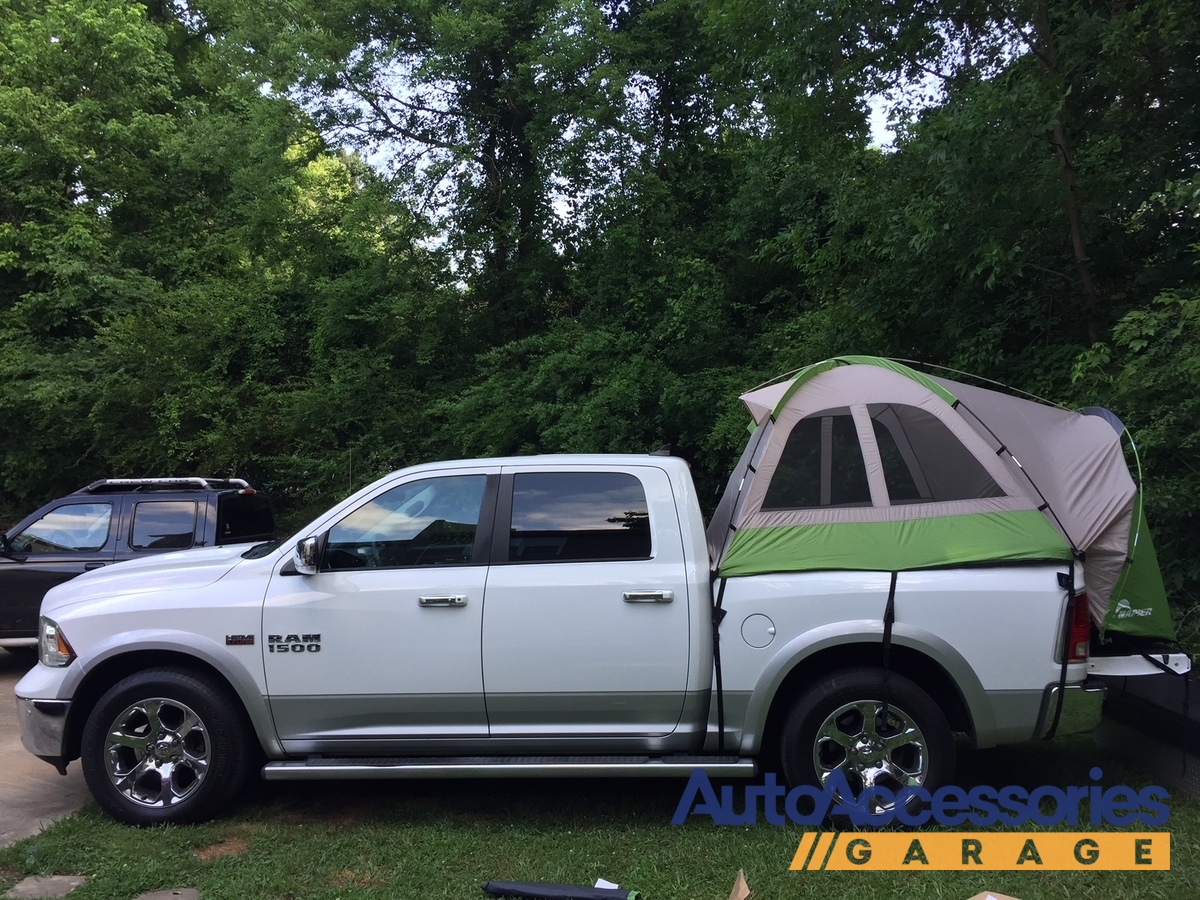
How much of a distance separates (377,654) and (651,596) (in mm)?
1406

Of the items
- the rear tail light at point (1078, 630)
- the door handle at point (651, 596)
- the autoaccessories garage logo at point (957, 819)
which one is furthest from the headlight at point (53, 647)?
the rear tail light at point (1078, 630)

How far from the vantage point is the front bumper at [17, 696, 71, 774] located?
4695 millimetres

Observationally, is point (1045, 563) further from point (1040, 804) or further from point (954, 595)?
point (1040, 804)

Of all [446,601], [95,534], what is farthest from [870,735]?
[95,534]

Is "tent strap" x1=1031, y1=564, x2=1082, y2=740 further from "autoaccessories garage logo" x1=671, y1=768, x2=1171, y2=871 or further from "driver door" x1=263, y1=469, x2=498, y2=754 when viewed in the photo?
"driver door" x1=263, y1=469, x2=498, y2=754

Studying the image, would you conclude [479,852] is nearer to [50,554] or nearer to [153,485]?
[153,485]

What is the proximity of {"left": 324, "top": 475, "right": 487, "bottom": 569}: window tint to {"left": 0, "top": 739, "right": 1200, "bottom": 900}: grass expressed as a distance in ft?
4.44

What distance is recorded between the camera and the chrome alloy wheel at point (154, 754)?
4.68m

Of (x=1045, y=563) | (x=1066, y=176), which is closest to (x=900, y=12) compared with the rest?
(x=1066, y=176)

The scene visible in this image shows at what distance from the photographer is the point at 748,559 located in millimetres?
4648

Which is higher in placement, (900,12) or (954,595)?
(900,12)

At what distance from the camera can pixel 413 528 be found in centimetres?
485

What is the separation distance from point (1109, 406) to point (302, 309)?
12.0 metres

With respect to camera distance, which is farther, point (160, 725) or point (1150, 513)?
point (1150, 513)
